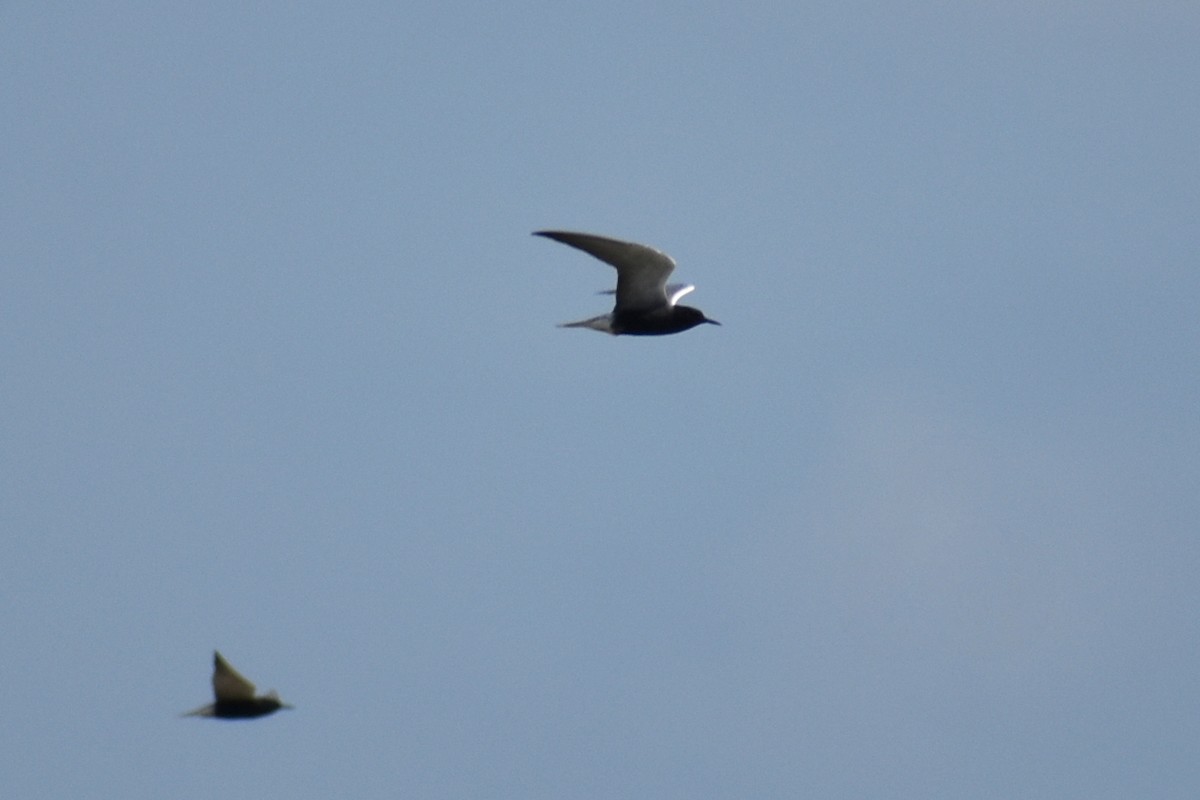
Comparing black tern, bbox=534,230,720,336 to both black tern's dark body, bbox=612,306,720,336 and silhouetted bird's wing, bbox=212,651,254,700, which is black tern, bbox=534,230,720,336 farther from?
silhouetted bird's wing, bbox=212,651,254,700

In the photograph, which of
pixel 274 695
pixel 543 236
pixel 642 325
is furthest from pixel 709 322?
pixel 274 695

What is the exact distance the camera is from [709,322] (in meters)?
27.5

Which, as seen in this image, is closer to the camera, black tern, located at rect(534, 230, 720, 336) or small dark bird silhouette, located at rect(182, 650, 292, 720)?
small dark bird silhouette, located at rect(182, 650, 292, 720)

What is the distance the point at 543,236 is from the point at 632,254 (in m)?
1.72

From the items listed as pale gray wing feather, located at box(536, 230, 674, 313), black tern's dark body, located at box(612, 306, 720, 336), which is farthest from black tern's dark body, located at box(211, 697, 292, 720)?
black tern's dark body, located at box(612, 306, 720, 336)

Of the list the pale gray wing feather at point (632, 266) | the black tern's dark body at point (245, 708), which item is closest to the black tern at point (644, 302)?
the pale gray wing feather at point (632, 266)

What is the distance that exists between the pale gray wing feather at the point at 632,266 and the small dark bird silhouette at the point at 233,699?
7454 millimetres

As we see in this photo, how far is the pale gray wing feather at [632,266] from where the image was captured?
25844mm

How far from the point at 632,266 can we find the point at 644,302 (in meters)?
0.71

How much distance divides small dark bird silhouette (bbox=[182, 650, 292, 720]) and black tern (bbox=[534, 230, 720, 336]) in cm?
753

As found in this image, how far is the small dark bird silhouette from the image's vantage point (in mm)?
21969

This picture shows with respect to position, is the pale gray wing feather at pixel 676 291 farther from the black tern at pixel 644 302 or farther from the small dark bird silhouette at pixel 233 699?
the small dark bird silhouette at pixel 233 699

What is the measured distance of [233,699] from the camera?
73.0 ft

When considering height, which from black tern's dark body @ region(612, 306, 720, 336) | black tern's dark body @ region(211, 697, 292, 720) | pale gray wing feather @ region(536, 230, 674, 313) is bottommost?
black tern's dark body @ region(211, 697, 292, 720)
